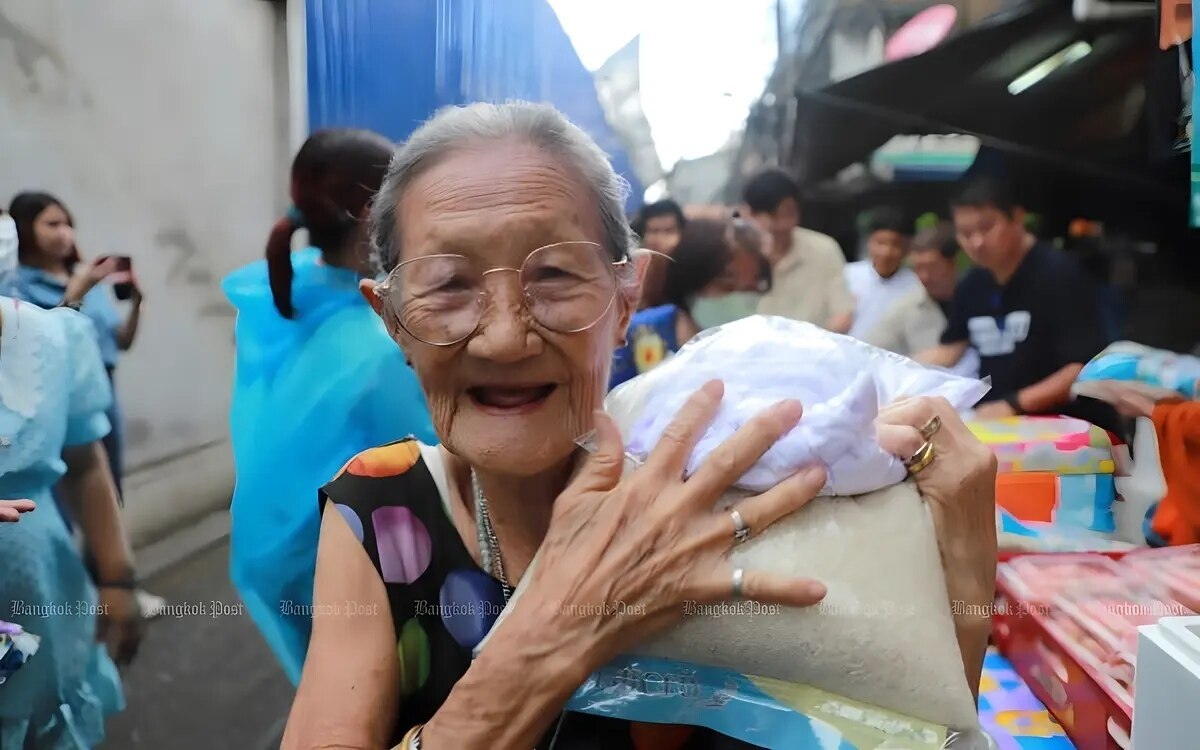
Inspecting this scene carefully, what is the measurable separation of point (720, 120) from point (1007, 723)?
1.28m

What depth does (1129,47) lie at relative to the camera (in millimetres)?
1690

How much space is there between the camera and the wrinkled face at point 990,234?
66.1 inches

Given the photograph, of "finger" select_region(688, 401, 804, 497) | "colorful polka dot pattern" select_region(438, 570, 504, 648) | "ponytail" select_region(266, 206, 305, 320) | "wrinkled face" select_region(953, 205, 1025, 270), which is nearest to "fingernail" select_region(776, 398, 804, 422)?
"finger" select_region(688, 401, 804, 497)

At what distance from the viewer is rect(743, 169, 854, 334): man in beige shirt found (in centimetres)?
158

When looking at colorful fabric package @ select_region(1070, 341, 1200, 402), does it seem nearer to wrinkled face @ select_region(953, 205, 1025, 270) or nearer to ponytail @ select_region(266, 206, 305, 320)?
wrinkled face @ select_region(953, 205, 1025, 270)

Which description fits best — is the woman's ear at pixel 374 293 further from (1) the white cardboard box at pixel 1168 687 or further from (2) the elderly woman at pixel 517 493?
(1) the white cardboard box at pixel 1168 687

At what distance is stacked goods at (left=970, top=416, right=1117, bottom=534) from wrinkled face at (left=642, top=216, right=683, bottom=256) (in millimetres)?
784

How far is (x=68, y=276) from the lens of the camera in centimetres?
133

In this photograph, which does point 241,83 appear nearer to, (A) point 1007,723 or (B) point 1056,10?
(B) point 1056,10

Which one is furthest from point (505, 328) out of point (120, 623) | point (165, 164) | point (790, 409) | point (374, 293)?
point (120, 623)

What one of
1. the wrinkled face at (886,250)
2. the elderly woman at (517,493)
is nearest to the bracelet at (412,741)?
the elderly woman at (517,493)

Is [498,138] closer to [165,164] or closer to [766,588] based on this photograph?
[766,588]

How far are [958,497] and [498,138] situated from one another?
2.23ft

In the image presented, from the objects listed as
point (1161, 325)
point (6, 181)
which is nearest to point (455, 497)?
point (6, 181)
